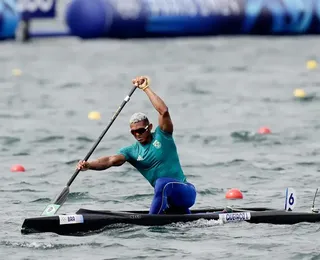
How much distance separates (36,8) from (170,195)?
26.1 m

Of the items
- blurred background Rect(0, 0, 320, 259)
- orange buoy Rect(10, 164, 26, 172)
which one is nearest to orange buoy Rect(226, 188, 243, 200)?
blurred background Rect(0, 0, 320, 259)

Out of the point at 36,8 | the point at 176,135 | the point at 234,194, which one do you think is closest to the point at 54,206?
the point at 234,194

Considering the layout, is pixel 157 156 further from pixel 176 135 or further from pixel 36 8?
pixel 36 8

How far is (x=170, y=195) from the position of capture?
1459 centimetres

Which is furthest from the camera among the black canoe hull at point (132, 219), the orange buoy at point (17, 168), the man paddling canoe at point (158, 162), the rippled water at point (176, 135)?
the orange buoy at point (17, 168)

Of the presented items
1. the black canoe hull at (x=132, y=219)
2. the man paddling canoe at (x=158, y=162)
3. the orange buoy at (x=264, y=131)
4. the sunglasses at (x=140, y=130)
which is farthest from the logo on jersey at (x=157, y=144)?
the orange buoy at (x=264, y=131)

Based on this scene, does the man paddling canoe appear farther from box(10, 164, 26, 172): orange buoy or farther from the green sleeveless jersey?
box(10, 164, 26, 172): orange buoy

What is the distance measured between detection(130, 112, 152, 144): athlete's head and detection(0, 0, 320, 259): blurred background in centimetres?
114

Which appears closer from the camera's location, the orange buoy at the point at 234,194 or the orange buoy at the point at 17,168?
the orange buoy at the point at 234,194

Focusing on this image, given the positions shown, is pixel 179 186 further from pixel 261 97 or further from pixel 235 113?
pixel 261 97

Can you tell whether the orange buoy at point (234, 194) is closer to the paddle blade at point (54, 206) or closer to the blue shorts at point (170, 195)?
the blue shorts at point (170, 195)

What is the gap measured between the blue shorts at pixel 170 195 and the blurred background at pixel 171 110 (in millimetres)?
329

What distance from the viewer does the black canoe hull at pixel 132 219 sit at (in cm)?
1417

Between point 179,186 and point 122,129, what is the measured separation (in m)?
9.80
